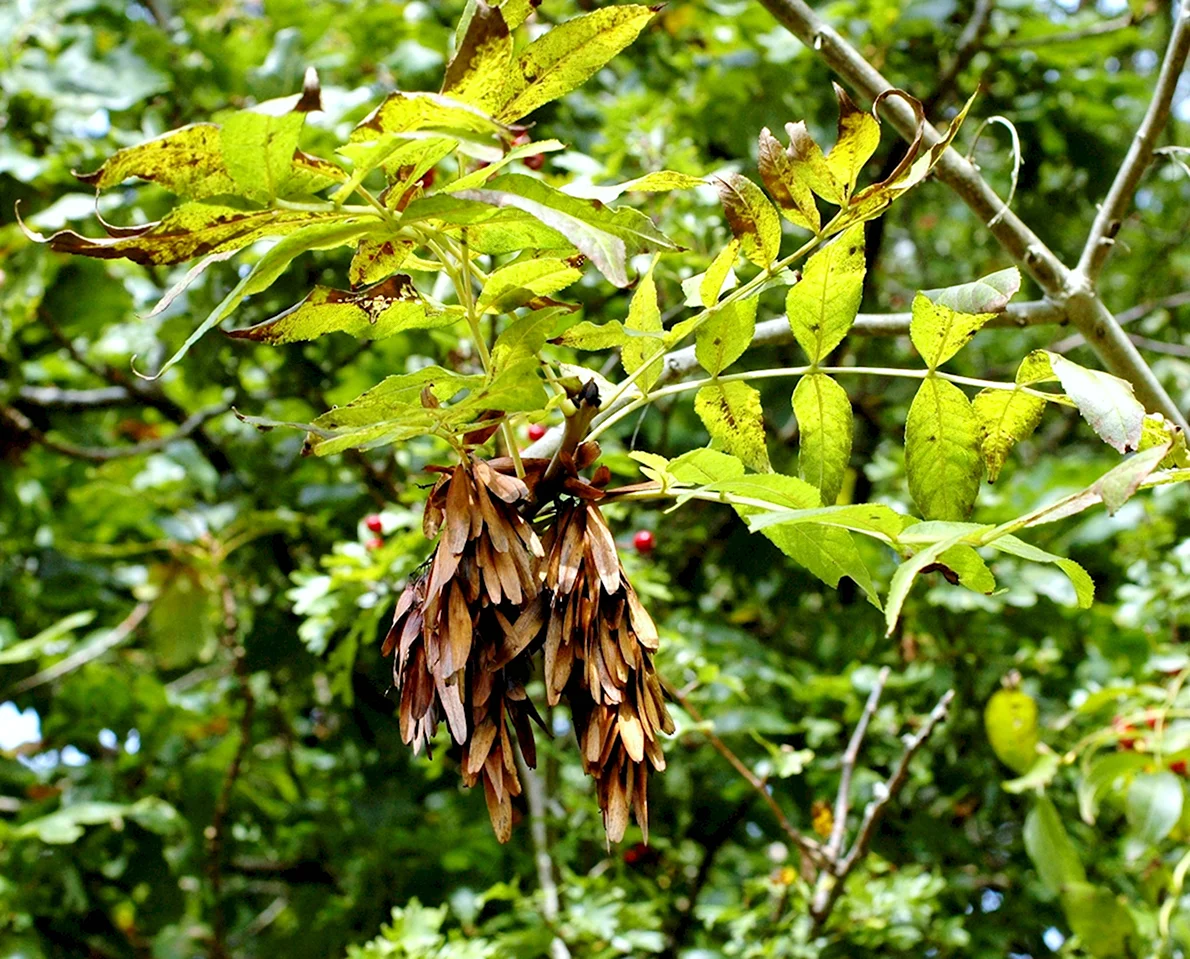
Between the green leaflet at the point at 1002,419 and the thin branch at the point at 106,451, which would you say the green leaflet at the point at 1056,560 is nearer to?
the green leaflet at the point at 1002,419

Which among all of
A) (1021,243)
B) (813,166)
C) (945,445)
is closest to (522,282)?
(813,166)

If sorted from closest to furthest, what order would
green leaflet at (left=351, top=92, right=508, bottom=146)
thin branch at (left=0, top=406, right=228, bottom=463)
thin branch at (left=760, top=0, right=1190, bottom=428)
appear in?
green leaflet at (left=351, top=92, right=508, bottom=146), thin branch at (left=760, top=0, right=1190, bottom=428), thin branch at (left=0, top=406, right=228, bottom=463)

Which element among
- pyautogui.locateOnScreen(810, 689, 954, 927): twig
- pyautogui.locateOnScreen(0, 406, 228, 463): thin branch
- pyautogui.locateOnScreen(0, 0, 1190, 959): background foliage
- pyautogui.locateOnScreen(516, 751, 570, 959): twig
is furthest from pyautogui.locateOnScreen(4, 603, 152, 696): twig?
pyautogui.locateOnScreen(810, 689, 954, 927): twig

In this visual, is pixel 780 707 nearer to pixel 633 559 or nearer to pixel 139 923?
pixel 633 559

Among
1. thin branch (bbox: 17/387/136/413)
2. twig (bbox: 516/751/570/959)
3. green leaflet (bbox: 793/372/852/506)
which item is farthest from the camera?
thin branch (bbox: 17/387/136/413)

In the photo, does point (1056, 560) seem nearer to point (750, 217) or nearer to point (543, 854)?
point (750, 217)

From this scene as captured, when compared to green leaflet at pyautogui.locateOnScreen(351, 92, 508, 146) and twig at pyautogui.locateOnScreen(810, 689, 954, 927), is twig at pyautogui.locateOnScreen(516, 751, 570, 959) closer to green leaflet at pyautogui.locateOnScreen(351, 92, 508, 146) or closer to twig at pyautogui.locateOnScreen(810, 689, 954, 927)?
twig at pyautogui.locateOnScreen(810, 689, 954, 927)
